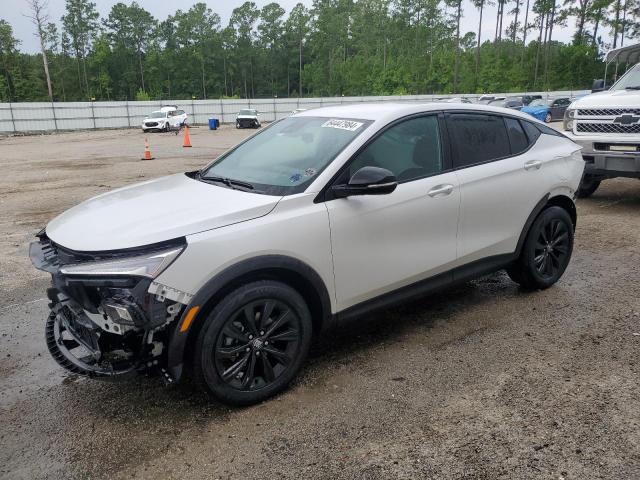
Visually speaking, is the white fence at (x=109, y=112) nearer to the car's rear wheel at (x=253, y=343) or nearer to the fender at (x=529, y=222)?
the fender at (x=529, y=222)

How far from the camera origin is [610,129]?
812 centimetres

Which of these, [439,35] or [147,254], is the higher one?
[439,35]

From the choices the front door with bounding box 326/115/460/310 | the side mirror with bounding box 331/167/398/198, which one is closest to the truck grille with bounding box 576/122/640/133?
the front door with bounding box 326/115/460/310

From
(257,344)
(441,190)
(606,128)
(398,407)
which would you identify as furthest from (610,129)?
(257,344)

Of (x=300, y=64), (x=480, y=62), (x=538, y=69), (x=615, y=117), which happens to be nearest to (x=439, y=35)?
(x=480, y=62)

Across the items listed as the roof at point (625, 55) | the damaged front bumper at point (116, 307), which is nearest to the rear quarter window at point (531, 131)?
the damaged front bumper at point (116, 307)

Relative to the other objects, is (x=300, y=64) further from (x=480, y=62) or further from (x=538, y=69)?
(x=538, y=69)

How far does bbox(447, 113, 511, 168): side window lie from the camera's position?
13.7 feet

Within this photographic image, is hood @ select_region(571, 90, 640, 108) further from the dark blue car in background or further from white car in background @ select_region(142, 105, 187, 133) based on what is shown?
white car in background @ select_region(142, 105, 187, 133)

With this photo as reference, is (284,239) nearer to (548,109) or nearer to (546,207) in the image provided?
Answer: (546,207)

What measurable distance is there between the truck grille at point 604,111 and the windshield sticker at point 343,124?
233 inches

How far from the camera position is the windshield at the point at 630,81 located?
8.66 m

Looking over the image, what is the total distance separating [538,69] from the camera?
71.6m

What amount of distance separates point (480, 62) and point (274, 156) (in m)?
78.8
